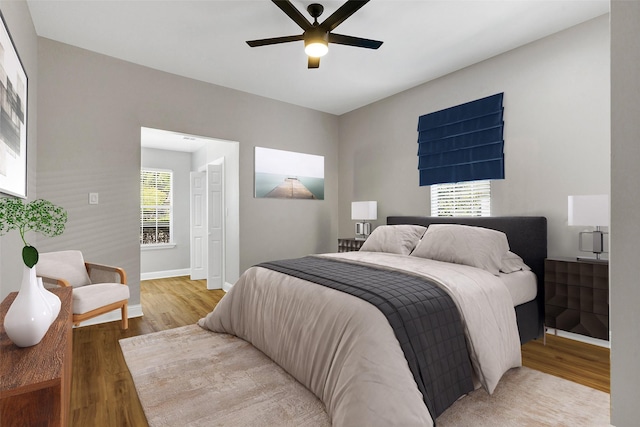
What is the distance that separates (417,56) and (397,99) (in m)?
1.07

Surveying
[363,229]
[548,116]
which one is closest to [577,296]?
[548,116]

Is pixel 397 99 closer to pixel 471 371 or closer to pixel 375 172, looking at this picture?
pixel 375 172

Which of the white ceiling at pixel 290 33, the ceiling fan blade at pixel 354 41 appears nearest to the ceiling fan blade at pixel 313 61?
the ceiling fan blade at pixel 354 41

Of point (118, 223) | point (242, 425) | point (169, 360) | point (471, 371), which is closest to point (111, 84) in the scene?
point (118, 223)

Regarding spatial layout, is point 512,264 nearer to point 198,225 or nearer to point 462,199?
point 462,199

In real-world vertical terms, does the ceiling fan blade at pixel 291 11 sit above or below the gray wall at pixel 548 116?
above

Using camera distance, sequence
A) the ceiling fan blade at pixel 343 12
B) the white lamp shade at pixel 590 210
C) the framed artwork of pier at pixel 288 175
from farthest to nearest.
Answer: the framed artwork of pier at pixel 288 175, the white lamp shade at pixel 590 210, the ceiling fan blade at pixel 343 12

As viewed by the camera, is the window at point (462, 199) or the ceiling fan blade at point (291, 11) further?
the window at point (462, 199)

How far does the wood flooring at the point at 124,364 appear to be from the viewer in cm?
188

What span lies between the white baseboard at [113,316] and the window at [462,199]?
12.0 feet

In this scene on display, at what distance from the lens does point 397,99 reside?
4.62 metres

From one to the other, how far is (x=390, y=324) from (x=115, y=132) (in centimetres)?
353

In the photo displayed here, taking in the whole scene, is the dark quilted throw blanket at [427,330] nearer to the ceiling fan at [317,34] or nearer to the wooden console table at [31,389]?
the wooden console table at [31,389]

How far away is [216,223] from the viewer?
5.34 meters
